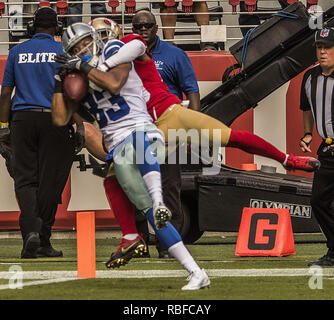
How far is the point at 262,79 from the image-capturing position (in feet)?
29.7

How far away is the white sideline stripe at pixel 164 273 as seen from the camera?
18.2 ft

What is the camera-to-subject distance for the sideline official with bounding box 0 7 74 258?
696cm

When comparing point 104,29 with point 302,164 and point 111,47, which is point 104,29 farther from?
point 302,164

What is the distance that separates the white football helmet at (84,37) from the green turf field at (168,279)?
126 centimetres

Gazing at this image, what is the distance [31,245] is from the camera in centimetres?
674

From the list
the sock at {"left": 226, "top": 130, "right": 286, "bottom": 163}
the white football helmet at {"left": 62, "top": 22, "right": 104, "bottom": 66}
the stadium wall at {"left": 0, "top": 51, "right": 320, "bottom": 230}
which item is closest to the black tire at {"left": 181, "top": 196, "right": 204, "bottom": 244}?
the stadium wall at {"left": 0, "top": 51, "right": 320, "bottom": 230}

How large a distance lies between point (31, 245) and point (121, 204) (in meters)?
1.63

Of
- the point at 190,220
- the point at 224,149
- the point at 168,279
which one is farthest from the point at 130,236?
the point at 224,149

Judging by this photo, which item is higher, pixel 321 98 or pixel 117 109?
pixel 117 109

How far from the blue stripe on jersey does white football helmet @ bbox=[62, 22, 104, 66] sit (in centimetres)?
6

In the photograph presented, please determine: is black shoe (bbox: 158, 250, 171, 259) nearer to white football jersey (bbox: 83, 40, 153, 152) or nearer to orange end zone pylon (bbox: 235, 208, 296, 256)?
orange end zone pylon (bbox: 235, 208, 296, 256)

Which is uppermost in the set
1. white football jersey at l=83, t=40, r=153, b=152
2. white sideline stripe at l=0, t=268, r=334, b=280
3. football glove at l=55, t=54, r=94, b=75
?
football glove at l=55, t=54, r=94, b=75

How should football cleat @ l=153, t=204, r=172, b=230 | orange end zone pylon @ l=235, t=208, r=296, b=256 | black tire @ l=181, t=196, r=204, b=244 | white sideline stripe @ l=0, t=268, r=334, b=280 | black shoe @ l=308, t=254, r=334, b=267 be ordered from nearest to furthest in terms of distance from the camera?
1. football cleat @ l=153, t=204, r=172, b=230
2. white sideline stripe @ l=0, t=268, r=334, b=280
3. black shoe @ l=308, t=254, r=334, b=267
4. orange end zone pylon @ l=235, t=208, r=296, b=256
5. black tire @ l=181, t=196, r=204, b=244

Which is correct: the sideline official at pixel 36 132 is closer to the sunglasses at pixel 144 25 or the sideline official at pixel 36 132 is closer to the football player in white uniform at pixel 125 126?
the sunglasses at pixel 144 25
